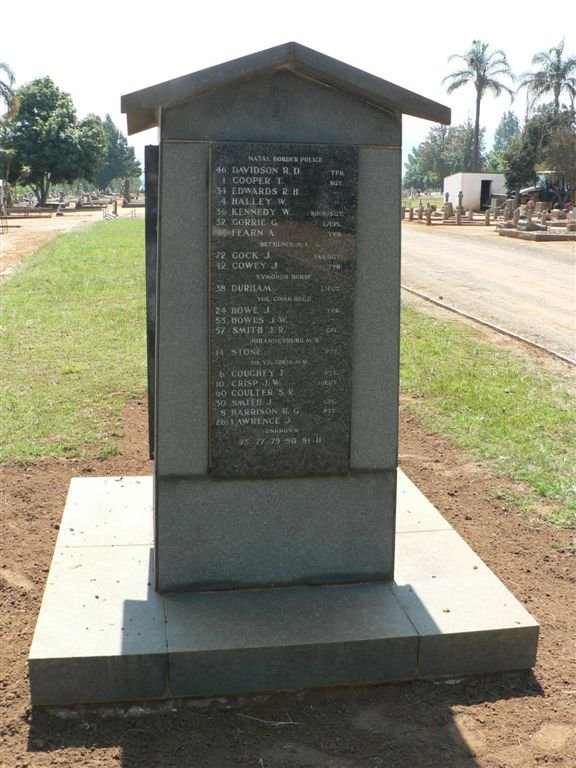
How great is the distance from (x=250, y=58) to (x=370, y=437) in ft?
6.27

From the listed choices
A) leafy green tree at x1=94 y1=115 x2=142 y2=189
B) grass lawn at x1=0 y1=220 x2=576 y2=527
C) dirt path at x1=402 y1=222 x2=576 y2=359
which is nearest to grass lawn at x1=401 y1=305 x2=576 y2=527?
grass lawn at x1=0 y1=220 x2=576 y2=527

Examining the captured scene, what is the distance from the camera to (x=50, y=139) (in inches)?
2410

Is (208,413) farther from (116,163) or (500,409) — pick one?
(116,163)

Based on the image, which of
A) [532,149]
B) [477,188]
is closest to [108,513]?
[532,149]

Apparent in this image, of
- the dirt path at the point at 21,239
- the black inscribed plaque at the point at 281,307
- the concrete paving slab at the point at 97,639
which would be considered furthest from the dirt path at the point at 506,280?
the dirt path at the point at 21,239

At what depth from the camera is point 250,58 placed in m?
3.69

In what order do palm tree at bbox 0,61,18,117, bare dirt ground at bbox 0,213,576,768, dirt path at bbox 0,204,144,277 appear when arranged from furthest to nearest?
palm tree at bbox 0,61,18,117 < dirt path at bbox 0,204,144,277 < bare dirt ground at bbox 0,213,576,768

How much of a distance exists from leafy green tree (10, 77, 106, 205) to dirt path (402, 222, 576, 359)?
38.4 meters

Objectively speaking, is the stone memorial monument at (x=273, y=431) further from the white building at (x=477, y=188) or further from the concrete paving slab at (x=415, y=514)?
the white building at (x=477, y=188)

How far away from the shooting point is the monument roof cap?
12.0 ft

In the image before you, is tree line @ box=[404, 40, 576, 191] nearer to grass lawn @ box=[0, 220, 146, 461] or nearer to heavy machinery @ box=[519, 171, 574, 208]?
heavy machinery @ box=[519, 171, 574, 208]

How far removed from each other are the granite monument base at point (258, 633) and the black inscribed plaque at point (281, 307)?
27.0 inches

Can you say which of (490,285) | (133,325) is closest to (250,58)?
(133,325)

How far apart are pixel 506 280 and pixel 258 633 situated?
641 inches
